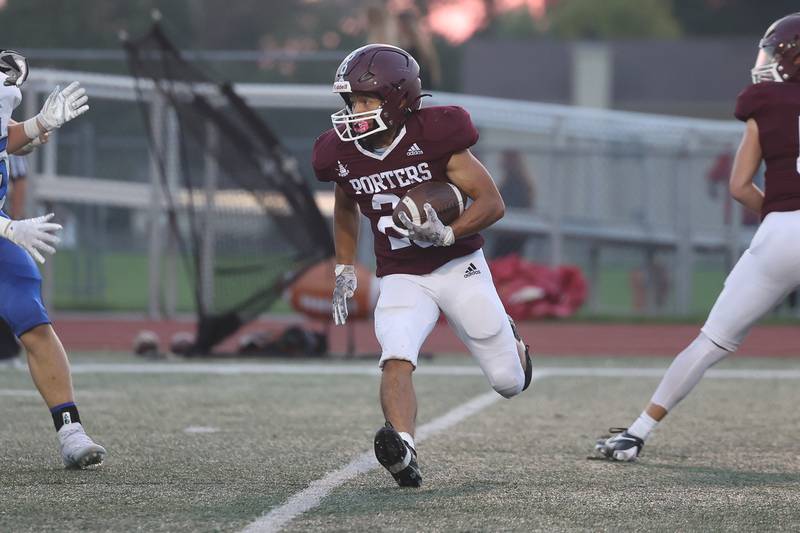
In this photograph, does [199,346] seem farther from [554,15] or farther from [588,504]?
[554,15]

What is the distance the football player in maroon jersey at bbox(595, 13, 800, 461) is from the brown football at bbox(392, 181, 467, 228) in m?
1.07

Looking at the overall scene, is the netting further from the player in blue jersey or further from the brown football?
the brown football

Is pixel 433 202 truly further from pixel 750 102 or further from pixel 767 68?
pixel 767 68

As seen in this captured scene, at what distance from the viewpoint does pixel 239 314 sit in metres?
9.87

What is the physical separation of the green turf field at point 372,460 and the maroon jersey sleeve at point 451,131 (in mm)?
1150

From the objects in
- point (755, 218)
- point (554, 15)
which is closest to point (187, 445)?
point (755, 218)

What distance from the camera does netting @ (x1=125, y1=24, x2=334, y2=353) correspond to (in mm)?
9727

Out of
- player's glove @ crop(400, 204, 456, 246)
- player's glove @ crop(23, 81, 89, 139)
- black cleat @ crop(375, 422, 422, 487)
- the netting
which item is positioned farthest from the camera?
the netting

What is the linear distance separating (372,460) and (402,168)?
1161 millimetres

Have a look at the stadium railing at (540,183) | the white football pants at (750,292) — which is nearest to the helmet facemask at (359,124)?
the white football pants at (750,292)

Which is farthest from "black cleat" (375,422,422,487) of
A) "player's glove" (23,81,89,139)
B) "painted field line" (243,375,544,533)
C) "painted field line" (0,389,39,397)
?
"painted field line" (0,389,39,397)

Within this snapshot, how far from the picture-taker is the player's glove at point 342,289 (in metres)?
5.01

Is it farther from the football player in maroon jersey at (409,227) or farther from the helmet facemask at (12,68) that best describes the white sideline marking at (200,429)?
the helmet facemask at (12,68)

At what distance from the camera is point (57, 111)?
4906 millimetres
